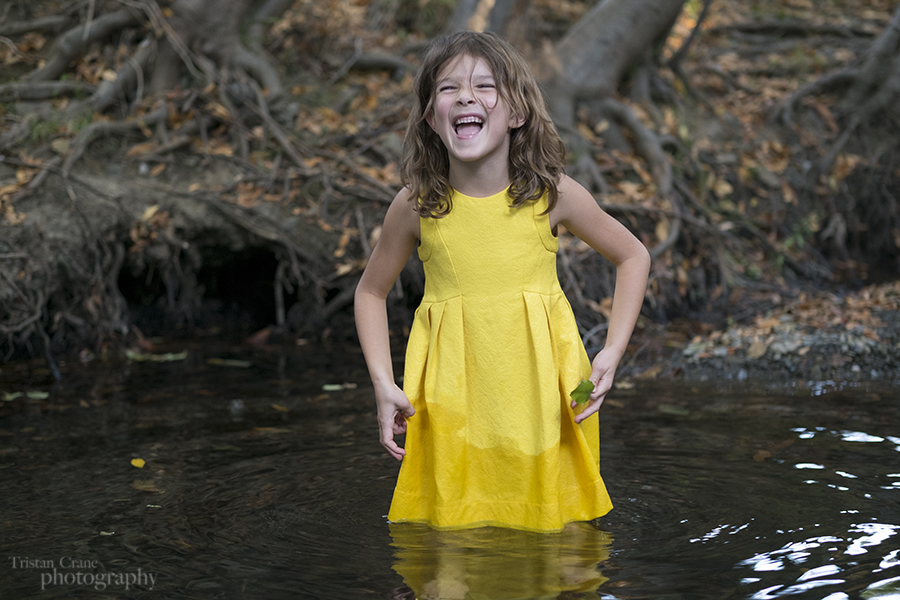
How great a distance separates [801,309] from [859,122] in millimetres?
3305

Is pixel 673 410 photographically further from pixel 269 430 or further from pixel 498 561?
Answer: pixel 498 561

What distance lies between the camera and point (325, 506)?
10.9ft

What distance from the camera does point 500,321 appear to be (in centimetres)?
275

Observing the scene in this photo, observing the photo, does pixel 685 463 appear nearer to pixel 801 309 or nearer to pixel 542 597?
→ pixel 542 597

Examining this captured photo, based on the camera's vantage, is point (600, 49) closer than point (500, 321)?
No

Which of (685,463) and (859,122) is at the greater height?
(859,122)

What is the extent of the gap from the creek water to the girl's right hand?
0.36m

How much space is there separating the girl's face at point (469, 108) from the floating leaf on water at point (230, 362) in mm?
3957

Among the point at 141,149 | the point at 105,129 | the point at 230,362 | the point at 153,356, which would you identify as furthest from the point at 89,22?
the point at 230,362

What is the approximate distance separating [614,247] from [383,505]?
1.28 meters

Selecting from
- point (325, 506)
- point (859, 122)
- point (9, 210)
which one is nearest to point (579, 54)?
point (859, 122)

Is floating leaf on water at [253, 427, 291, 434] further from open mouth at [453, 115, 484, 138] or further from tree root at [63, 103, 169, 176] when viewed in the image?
tree root at [63, 103, 169, 176]

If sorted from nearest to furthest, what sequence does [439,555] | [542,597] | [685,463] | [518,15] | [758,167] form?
[542,597]
[439,555]
[685,463]
[518,15]
[758,167]

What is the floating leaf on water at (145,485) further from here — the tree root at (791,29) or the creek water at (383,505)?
the tree root at (791,29)
